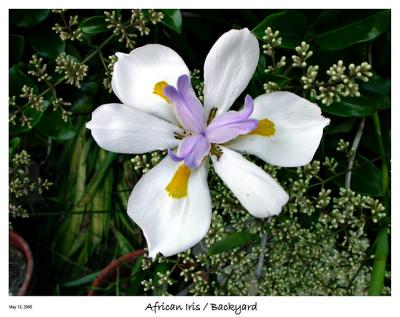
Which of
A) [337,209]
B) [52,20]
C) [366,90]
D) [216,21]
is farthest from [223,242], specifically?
[52,20]

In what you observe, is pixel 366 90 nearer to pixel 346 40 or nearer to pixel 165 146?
pixel 346 40

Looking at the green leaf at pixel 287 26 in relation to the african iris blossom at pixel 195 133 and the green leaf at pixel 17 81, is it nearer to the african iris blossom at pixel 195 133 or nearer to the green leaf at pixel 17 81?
the african iris blossom at pixel 195 133

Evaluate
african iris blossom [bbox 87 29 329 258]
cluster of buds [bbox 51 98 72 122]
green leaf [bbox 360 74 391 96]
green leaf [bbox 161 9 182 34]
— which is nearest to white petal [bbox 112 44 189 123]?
african iris blossom [bbox 87 29 329 258]

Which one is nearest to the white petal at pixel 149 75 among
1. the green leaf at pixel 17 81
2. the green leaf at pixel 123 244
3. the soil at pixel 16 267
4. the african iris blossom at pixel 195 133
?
the african iris blossom at pixel 195 133

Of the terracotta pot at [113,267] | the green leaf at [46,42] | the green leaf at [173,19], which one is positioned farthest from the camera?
the terracotta pot at [113,267]

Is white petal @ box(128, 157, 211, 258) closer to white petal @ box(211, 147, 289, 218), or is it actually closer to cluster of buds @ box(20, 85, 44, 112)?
white petal @ box(211, 147, 289, 218)
